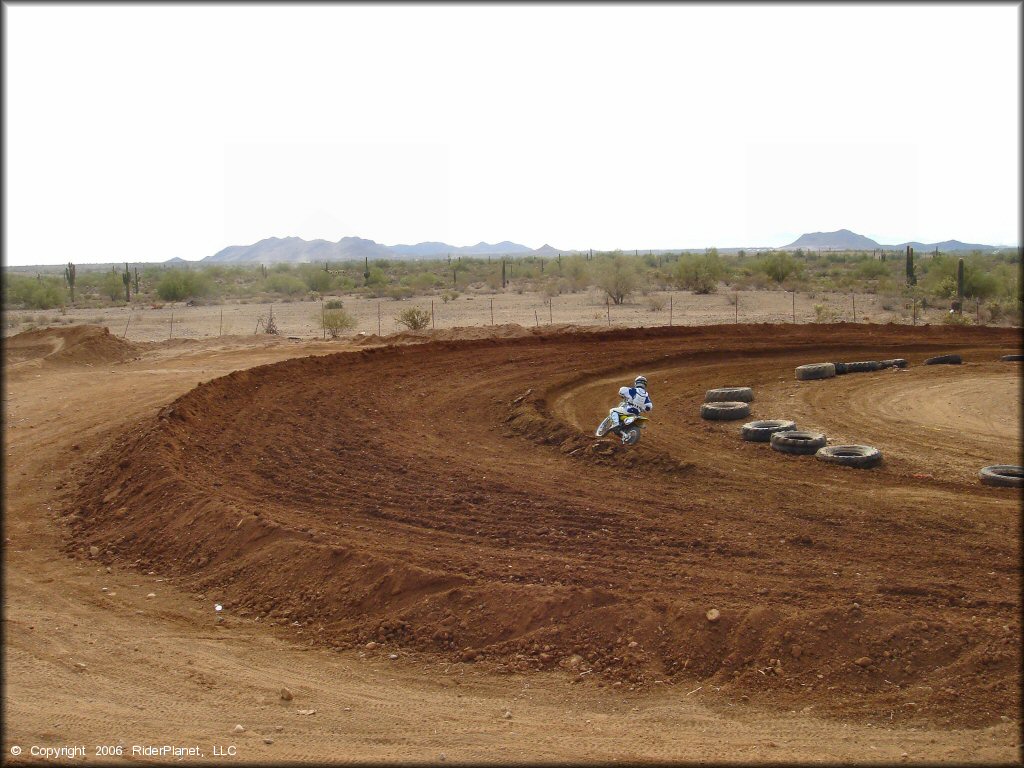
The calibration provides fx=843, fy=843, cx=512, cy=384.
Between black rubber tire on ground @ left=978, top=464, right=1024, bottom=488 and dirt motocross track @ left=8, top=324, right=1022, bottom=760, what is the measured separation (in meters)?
0.15

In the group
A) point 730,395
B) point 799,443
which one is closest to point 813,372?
point 730,395

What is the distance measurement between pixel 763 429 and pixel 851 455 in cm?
168

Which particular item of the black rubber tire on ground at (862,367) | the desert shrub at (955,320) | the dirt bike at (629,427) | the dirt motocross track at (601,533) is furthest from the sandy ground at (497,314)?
the dirt bike at (629,427)

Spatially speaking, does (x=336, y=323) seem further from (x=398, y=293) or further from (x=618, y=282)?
(x=398, y=293)

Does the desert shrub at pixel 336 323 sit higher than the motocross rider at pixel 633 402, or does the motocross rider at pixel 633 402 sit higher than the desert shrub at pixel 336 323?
the desert shrub at pixel 336 323

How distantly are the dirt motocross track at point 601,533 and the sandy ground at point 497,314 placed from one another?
53.6ft

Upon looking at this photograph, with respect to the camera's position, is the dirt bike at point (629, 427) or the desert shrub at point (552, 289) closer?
the dirt bike at point (629, 427)

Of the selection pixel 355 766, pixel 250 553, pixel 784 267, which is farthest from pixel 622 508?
pixel 784 267

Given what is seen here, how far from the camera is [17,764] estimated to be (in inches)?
203

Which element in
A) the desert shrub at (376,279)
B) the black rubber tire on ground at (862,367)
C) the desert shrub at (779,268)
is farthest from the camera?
the desert shrub at (376,279)

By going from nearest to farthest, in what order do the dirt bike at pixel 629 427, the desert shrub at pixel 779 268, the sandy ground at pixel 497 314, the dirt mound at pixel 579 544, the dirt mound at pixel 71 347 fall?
the dirt mound at pixel 579 544, the dirt bike at pixel 629 427, the dirt mound at pixel 71 347, the sandy ground at pixel 497 314, the desert shrub at pixel 779 268

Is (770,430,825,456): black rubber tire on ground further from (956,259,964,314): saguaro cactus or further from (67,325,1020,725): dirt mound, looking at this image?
(956,259,964,314): saguaro cactus

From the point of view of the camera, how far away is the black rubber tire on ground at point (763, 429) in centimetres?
1370

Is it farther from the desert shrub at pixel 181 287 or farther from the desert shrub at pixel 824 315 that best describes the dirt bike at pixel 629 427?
the desert shrub at pixel 181 287
